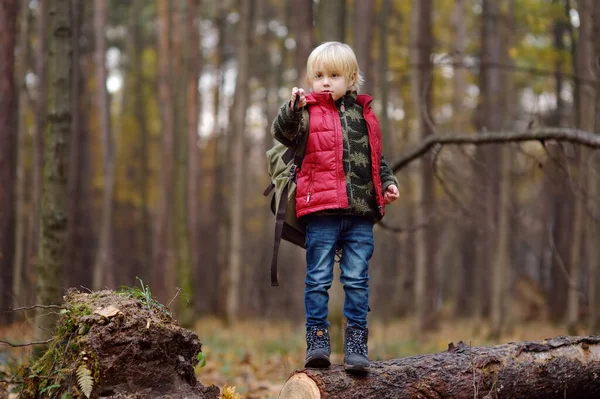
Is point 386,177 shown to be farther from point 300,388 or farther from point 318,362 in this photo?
point 300,388

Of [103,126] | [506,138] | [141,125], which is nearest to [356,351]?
[506,138]

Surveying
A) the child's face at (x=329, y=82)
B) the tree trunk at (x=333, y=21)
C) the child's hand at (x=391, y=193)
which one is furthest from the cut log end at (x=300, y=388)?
the tree trunk at (x=333, y=21)

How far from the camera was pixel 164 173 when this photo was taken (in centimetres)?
1577

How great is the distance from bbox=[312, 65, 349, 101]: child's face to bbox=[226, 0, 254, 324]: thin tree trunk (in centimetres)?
1085

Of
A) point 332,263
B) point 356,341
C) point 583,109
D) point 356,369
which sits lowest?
point 356,369

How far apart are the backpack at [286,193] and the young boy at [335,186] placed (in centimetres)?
5

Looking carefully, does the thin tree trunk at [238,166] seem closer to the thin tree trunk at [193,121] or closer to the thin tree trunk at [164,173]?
the thin tree trunk at [193,121]

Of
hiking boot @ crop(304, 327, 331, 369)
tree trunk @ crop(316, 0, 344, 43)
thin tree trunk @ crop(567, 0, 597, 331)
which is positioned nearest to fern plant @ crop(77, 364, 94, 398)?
hiking boot @ crop(304, 327, 331, 369)

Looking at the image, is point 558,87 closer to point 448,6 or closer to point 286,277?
point 448,6

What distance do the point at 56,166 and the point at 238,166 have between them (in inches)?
353

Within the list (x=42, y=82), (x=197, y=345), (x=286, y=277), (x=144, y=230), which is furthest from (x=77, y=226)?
(x=197, y=345)

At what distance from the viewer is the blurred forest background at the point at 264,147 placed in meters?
7.75

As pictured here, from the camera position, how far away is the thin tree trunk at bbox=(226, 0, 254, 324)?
15.2 metres

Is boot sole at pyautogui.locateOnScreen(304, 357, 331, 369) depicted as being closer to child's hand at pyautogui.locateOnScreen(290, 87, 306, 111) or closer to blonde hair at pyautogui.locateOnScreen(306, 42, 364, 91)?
child's hand at pyautogui.locateOnScreen(290, 87, 306, 111)
